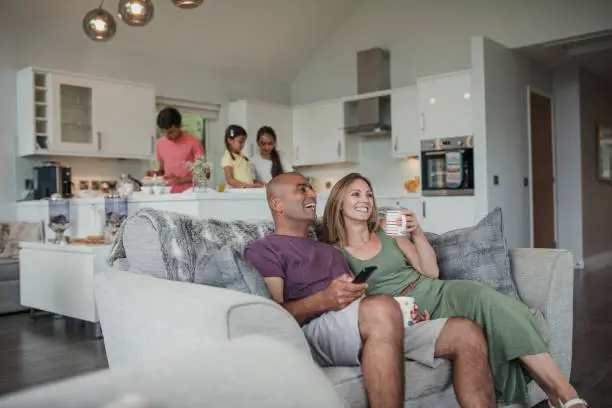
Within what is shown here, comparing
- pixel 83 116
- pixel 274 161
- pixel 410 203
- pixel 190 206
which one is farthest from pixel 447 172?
pixel 83 116

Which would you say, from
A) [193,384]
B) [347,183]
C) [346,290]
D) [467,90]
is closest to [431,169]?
[467,90]

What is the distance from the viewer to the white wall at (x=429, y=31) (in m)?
6.08

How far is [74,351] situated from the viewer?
12.0 feet

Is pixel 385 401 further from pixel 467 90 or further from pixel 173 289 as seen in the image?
pixel 467 90

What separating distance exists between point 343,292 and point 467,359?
43 cm

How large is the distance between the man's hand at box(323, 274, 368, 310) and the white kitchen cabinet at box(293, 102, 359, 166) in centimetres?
582

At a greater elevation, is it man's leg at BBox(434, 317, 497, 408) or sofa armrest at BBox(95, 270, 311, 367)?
sofa armrest at BBox(95, 270, 311, 367)

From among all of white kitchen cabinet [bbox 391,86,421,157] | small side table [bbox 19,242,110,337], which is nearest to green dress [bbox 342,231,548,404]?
small side table [bbox 19,242,110,337]

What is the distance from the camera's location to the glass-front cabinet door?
5855mm

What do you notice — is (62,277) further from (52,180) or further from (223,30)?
(223,30)

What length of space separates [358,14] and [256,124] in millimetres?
1866

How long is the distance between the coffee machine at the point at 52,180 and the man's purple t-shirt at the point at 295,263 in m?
4.19

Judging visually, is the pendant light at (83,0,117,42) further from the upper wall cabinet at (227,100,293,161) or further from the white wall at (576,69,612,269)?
the white wall at (576,69,612,269)

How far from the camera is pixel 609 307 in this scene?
4707 mm
